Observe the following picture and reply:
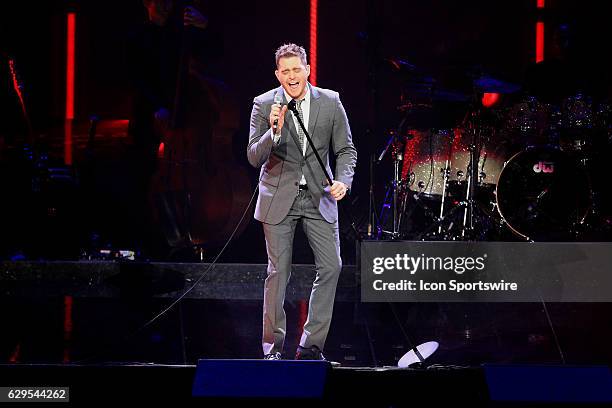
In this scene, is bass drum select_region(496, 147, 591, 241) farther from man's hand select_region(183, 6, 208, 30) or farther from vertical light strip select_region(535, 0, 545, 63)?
man's hand select_region(183, 6, 208, 30)

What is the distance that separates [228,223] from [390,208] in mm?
1990

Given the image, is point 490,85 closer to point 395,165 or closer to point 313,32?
point 395,165

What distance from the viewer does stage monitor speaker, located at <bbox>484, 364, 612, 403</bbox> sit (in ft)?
11.0

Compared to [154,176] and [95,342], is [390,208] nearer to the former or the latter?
[154,176]

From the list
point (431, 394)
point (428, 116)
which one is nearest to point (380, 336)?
point (431, 394)

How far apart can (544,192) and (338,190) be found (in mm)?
4347

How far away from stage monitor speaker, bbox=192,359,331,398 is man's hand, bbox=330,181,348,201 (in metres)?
1.24

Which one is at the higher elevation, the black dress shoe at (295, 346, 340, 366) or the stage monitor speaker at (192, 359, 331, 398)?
the stage monitor speaker at (192, 359, 331, 398)

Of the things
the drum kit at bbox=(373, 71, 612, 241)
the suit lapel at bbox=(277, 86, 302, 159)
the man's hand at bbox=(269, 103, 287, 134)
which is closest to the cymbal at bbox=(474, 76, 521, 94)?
the drum kit at bbox=(373, 71, 612, 241)

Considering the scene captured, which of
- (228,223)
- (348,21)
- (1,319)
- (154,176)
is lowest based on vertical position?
(1,319)

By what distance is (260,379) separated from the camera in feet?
11.1

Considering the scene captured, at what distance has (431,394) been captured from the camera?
12.1ft

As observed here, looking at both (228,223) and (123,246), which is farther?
(123,246)
